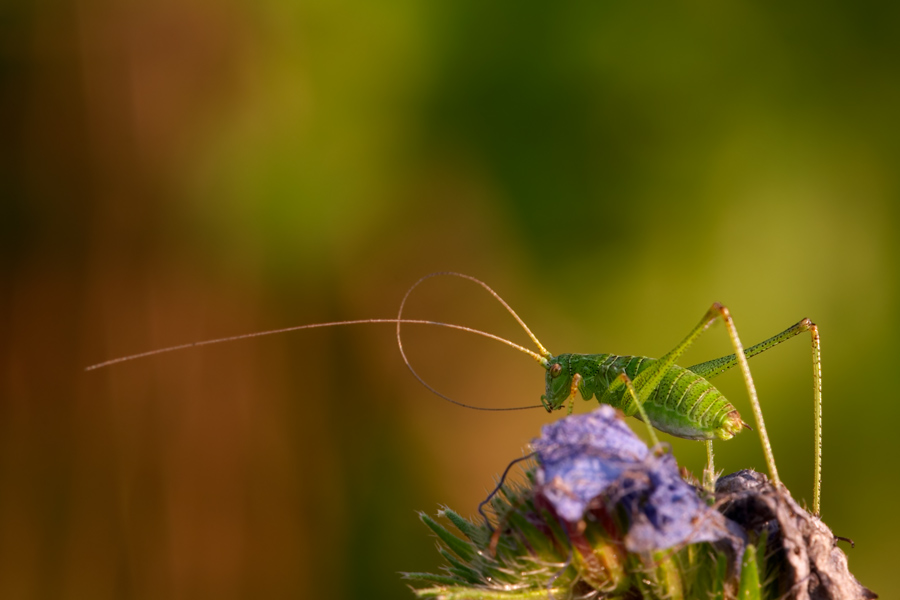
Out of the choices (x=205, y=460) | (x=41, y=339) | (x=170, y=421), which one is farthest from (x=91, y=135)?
(x=205, y=460)

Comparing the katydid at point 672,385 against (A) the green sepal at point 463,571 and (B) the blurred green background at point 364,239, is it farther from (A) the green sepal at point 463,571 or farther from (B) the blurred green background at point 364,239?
(A) the green sepal at point 463,571

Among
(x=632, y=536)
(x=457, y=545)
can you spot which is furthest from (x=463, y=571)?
(x=632, y=536)

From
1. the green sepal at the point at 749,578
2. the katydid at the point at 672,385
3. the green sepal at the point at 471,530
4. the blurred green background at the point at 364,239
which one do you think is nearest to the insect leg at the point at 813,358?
the katydid at the point at 672,385

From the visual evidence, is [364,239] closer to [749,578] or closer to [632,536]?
[632,536]

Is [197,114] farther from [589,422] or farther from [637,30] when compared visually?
[589,422]

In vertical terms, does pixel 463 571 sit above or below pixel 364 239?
below
